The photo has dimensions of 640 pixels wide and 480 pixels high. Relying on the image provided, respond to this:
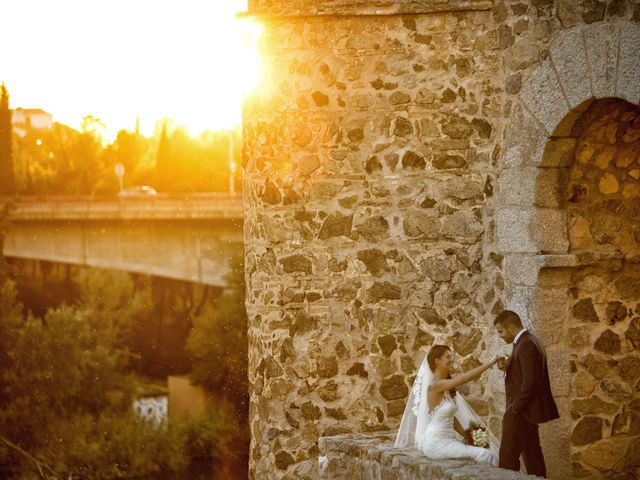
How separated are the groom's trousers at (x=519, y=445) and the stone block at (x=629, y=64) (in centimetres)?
230

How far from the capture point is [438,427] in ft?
26.8

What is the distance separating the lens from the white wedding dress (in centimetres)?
802

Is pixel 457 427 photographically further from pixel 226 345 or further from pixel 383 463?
pixel 226 345

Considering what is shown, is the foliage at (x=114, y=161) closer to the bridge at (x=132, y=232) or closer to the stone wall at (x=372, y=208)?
the bridge at (x=132, y=232)

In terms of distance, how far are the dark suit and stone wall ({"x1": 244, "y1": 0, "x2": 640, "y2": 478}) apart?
1.14m

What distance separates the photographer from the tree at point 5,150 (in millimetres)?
37031

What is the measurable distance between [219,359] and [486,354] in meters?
18.9

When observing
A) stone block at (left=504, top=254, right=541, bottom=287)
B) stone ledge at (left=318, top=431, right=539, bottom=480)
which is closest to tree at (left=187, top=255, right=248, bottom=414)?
stone ledge at (left=318, top=431, right=539, bottom=480)

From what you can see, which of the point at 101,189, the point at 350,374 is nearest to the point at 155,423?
the point at 350,374

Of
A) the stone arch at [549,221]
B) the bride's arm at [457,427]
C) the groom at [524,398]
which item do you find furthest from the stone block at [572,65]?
the bride's arm at [457,427]

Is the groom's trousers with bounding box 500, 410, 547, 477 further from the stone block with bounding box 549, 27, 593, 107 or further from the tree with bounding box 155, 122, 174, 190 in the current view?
the tree with bounding box 155, 122, 174, 190

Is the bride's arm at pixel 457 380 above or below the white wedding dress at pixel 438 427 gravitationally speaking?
above

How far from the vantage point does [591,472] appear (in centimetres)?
881

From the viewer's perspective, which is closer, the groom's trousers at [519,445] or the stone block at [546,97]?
the groom's trousers at [519,445]
